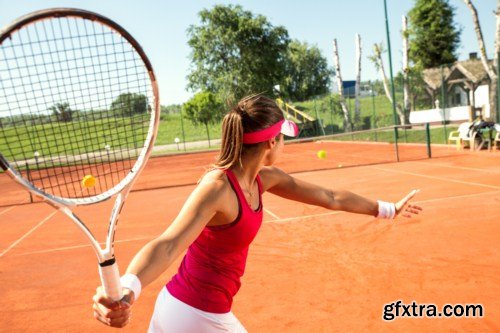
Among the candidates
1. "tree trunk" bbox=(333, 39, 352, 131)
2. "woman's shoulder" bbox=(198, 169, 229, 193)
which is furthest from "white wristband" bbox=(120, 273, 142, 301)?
"tree trunk" bbox=(333, 39, 352, 131)

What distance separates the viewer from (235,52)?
3462 cm

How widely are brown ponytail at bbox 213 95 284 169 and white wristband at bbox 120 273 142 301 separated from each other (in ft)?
2.24

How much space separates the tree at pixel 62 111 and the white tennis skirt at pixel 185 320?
1.13 m

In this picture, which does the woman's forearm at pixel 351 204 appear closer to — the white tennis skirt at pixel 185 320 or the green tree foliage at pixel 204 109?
the white tennis skirt at pixel 185 320

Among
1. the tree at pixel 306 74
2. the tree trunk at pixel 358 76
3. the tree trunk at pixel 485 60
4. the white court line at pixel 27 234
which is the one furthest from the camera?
the tree at pixel 306 74

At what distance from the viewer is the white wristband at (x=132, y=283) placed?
1.44m

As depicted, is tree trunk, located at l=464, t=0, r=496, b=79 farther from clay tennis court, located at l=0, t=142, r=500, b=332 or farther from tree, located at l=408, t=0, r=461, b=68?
tree, located at l=408, t=0, r=461, b=68

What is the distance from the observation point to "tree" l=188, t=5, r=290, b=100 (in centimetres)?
3400

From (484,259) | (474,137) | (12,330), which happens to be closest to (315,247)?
(484,259)

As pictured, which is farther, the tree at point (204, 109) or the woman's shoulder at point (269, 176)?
the tree at point (204, 109)

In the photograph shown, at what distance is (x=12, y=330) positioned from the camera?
150 inches

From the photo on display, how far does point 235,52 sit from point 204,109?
244 inches

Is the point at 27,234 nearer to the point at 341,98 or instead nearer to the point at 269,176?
the point at 269,176

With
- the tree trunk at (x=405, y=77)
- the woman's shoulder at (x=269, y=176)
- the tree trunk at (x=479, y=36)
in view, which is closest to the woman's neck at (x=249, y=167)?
the woman's shoulder at (x=269, y=176)
